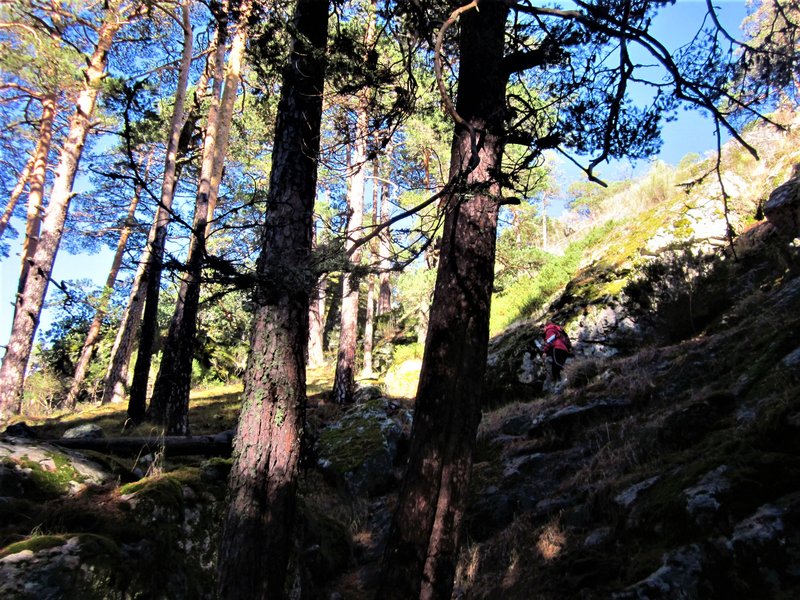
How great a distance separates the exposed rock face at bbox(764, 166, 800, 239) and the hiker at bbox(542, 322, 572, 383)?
3874 millimetres

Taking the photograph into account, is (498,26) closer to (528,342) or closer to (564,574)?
(564,574)

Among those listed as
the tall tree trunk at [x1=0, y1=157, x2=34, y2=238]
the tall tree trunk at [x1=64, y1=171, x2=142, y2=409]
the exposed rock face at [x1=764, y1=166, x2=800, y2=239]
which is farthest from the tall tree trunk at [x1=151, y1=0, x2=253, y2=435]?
the tall tree trunk at [x1=0, y1=157, x2=34, y2=238]

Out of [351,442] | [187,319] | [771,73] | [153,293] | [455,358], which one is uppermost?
[771,73]

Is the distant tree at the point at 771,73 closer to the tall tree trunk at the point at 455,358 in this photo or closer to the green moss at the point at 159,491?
the tall tree trunk at the point at 455,358

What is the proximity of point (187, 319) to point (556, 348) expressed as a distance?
272 inches

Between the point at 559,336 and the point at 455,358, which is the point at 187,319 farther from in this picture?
the point at 559,336

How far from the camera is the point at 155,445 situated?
5.62m

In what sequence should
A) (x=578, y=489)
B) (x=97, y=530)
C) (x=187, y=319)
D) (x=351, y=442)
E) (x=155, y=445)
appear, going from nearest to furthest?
1. (x=97, y=530)
2. (x=578, y=489)
3. (x=155, y=445)
4. (x=351, y=442)
5. (x=187, y=319)

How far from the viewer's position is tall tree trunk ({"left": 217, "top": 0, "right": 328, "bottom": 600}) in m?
3.20

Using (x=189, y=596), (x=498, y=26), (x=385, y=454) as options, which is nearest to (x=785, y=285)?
(x=498, y=26)

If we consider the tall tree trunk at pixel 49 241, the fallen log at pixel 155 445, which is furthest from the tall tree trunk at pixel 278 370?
the tall tree trunk at pixel 49 241

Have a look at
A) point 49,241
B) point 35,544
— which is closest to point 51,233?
point 49,241

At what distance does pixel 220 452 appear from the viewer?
6.20 metres

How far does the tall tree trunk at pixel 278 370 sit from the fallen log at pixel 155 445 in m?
2.37
